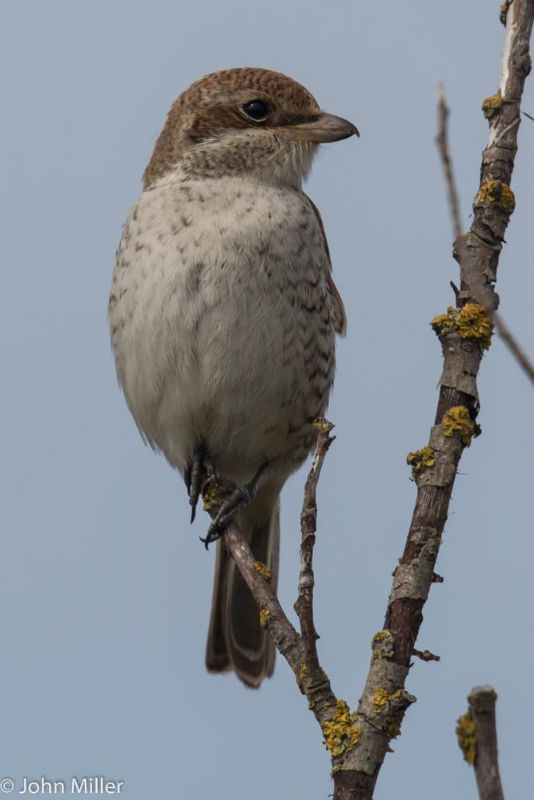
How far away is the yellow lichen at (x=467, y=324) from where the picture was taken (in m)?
3.89

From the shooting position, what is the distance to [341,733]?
11.2ft

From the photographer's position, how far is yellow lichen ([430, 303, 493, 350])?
153 inches

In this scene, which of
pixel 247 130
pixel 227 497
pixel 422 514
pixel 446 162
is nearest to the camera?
pixel 446 162

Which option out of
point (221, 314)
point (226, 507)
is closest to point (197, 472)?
point (226, 507)

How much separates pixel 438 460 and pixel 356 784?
0.93 meters

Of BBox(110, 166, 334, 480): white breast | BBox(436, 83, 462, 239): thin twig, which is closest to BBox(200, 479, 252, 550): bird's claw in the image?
BBox(110, 166, 334, 480): white breast

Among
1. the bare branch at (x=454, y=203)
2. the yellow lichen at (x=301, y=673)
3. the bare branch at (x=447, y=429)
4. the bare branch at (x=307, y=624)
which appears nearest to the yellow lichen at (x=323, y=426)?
the bare branch at (x=307, y=624)

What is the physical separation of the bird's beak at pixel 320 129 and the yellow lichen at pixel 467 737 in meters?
3.80

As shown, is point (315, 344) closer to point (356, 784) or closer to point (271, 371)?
point (271, 371)

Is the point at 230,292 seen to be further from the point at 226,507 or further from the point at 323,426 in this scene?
the point at 323,426

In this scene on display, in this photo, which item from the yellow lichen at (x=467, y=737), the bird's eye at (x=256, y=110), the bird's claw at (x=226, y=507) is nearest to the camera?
the yellow lichen at (x=467, y=737)

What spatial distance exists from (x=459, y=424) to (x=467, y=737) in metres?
1.38

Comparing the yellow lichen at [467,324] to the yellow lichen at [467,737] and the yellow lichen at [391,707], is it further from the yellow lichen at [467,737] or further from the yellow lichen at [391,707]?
the yellow lichen at [467,737]

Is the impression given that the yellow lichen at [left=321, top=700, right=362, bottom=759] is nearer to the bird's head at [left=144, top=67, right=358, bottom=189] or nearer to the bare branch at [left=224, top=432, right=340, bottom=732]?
the bare branch at [left=224, top=432, right=340, bottom=732]
